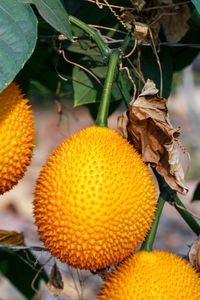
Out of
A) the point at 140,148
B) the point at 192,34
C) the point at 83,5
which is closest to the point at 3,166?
the point at 140,148

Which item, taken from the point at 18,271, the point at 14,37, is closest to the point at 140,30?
the point at 14,37

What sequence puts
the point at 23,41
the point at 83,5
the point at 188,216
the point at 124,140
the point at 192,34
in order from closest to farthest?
the point at 23,41 < the point at 124,140 < the point at 188,216 < the point at 83,5 < the point at 192,34

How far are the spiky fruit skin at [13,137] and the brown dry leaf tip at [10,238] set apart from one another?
32 cm

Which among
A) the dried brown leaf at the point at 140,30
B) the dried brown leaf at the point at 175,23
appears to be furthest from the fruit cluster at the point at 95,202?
the dried brown leaf at the point at 175,23

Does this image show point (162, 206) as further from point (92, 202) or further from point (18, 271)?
point (18, 271)

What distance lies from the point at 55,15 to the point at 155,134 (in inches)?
10.8

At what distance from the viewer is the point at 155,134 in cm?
86

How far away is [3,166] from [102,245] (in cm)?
21

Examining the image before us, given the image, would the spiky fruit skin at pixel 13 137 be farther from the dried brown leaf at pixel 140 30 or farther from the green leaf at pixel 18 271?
the green leaf at pixel 18 271

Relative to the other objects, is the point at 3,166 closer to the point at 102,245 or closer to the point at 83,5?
the point at 102,245

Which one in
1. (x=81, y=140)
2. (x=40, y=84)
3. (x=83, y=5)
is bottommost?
(x=40, y=84)

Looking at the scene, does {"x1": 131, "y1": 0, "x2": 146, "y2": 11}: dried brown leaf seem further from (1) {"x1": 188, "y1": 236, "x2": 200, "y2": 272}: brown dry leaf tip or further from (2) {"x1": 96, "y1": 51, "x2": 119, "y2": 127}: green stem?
(1) {"x1": 188, "y1": 236, "x2": 200, "y2": 272}: brown dry leaf tip

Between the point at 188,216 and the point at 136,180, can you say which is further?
the point at 188,216

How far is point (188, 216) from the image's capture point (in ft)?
3.15
